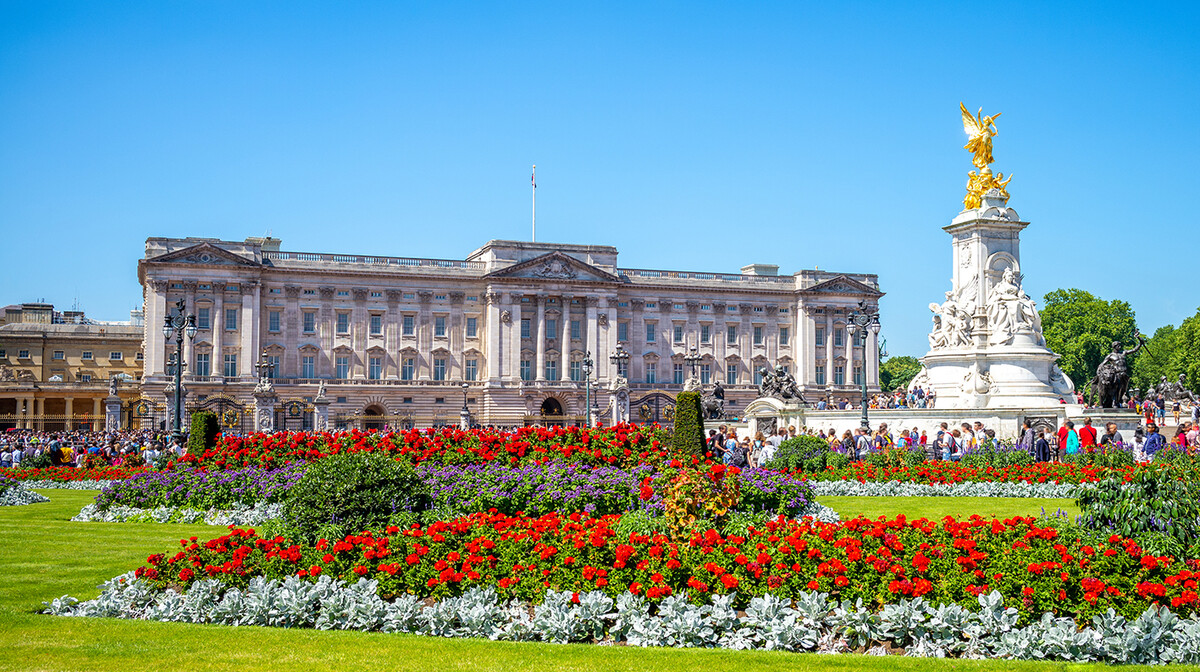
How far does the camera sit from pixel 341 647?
27.7 ft

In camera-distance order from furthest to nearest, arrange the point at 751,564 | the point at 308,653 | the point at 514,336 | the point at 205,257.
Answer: the point at 514,336, the point at 205,257, the point at 751,564, the point at 308,653

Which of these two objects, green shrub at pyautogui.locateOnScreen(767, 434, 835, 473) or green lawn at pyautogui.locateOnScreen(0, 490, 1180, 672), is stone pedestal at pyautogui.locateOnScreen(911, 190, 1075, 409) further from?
green lawn at pyautogui.locateOnScreen(0, 490, 1180, 672)

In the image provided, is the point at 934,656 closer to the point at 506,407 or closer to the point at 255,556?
the point at 255,556

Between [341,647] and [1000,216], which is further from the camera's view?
[1000,216]

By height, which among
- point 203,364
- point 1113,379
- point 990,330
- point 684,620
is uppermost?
point 203,364

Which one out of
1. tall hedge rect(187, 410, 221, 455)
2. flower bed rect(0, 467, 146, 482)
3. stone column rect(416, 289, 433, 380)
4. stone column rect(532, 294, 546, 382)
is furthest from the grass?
stone column rect(416, 289, 433, 380)

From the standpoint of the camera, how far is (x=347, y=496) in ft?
39.8

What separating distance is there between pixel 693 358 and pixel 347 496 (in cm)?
5707

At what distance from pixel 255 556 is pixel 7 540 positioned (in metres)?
5.93

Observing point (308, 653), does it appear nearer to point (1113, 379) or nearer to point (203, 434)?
point (203, 434)

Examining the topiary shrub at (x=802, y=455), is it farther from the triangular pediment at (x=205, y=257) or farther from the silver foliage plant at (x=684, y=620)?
the triangular pediment at (x=205, y=257)

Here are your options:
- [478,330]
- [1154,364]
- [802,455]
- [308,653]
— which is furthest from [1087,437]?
[1154,364]

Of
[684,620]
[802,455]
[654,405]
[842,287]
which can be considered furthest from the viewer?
[842,287]

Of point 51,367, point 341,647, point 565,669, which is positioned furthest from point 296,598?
point 51,367
